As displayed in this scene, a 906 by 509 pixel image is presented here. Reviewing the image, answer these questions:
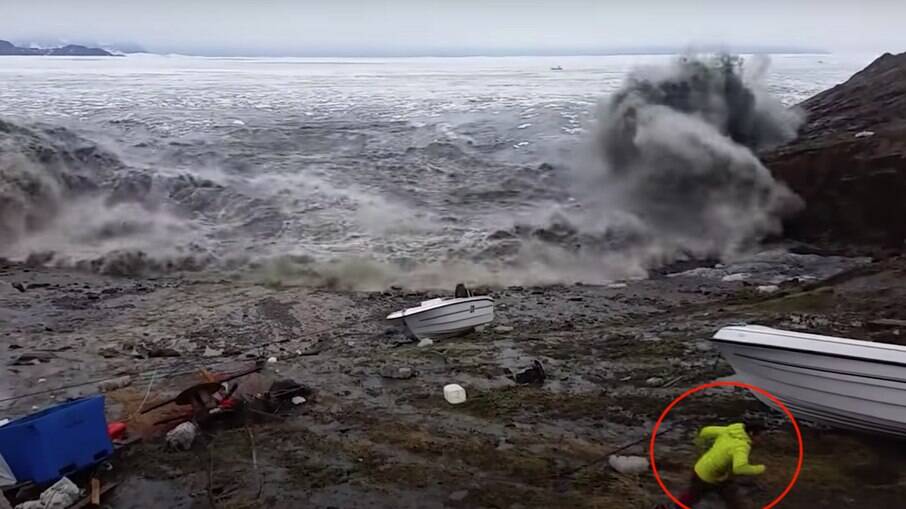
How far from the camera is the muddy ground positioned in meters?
5.58

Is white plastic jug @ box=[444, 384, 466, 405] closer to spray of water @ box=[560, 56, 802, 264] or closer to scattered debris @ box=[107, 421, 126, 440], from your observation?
scattered debris @ box=[107, 421, 126, 440]

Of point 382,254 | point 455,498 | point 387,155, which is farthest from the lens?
point 387,155

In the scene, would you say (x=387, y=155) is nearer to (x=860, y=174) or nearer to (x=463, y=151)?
(x=463, y=151)

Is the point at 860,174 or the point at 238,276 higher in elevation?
the point at 860,174

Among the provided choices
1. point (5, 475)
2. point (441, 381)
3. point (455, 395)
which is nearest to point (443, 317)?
point (441, 381)

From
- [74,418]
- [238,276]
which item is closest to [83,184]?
[238,276]

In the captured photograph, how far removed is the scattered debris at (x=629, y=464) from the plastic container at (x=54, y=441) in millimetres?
4266

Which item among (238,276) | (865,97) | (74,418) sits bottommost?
(238,276)

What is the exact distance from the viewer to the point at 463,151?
24781 millimetres

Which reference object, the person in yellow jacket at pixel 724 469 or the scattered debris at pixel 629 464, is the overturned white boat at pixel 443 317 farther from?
the person in yellow jacket at pixel 724 469

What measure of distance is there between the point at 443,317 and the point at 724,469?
5010mm

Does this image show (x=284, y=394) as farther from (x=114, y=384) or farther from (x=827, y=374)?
(x=827, y=374)

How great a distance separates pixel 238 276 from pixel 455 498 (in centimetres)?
924

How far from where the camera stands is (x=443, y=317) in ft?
31.6
